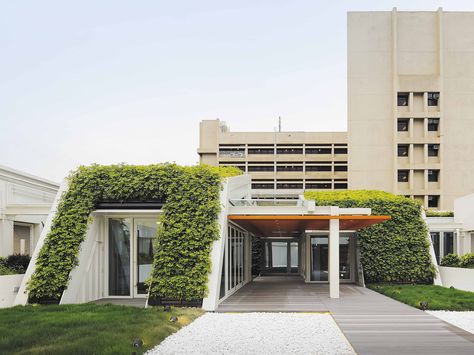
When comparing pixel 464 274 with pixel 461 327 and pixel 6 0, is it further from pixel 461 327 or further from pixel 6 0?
pixel 6 0

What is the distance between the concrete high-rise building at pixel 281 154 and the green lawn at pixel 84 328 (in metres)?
61.3

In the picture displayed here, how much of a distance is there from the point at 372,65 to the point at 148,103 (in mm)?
37037

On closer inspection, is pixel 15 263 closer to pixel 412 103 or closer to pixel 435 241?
pixel 435 241

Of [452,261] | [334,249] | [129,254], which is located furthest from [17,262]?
[452,261]

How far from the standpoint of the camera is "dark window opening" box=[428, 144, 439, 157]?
58.3m

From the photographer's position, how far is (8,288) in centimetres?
1628

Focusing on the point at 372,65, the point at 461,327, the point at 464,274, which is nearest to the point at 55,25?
the point at 461,327

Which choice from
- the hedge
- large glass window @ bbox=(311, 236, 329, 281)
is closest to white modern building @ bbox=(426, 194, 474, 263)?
the hedge

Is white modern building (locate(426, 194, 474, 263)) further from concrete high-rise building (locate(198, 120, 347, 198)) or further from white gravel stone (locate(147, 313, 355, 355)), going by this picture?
concrete high-rise building (locate(198, 120, 347, 198))

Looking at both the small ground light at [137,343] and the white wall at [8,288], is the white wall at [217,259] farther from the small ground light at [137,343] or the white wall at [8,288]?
the small ground light at [137,343]

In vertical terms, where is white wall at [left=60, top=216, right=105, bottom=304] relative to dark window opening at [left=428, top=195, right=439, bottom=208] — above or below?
below

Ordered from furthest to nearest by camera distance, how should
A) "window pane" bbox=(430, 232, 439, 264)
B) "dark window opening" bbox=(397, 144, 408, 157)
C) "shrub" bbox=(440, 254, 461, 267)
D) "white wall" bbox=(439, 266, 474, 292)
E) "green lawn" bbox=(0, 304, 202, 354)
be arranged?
1. "dark window opening" bbox=(397, 144, 408, 157)
2. "window pane" bbox=(430, 232, 439, 264)
3. "shrub" bbox=(440, 254, 461, 267)
4. "white wall" bbox=(439, 266, 474, 292)
5. "green lawn" bbox=(0, 304, 202, 354)

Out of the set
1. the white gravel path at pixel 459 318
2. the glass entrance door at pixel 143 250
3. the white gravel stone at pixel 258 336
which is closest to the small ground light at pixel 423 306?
the white gravel path at pixel 459 318

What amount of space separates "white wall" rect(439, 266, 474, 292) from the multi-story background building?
3479 centimetres
